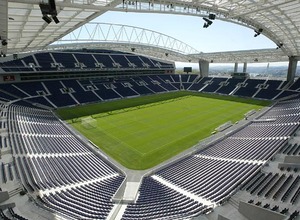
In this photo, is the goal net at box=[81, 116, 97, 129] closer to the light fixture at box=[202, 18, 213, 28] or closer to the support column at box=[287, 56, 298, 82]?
the light fixture at box=[202, 18, 213, 28]

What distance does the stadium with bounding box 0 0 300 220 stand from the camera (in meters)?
14.6

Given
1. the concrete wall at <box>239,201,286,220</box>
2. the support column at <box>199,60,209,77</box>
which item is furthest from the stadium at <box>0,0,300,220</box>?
the support column at <box>199,60,209,77</box>

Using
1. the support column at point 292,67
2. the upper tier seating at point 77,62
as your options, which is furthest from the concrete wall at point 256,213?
the support column at point 292,67

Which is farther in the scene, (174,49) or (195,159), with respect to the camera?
(174,49)

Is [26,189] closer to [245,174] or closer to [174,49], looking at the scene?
[245,174]

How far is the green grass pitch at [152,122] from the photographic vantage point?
2595 centimetres

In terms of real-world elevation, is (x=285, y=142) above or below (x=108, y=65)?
below

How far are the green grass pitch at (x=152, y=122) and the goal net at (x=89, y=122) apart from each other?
33 cm

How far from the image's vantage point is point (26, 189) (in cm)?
1487

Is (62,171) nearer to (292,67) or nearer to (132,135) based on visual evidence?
(132,135)

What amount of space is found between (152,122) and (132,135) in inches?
263

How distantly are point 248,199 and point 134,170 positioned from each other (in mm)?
10740

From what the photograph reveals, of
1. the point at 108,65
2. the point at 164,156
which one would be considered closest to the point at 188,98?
the point at 108,65

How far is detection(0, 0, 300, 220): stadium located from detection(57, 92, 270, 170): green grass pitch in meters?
0.22
